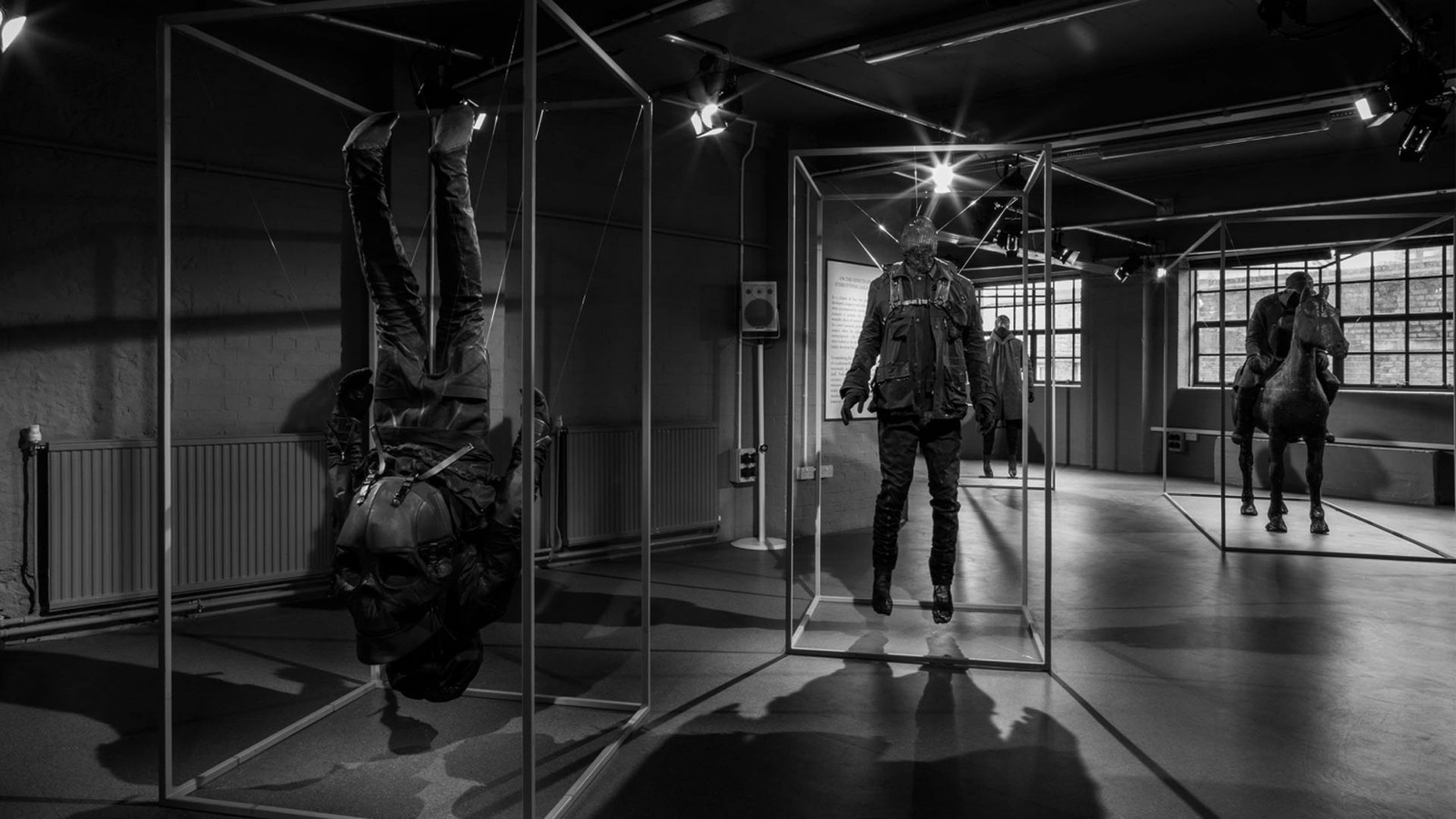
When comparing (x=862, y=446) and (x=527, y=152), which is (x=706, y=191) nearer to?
(x=862, y=446)

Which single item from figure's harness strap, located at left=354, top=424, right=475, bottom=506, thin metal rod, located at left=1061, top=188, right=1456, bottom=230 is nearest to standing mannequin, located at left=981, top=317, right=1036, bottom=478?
thin metal rod, located at left=1061, top=188, right=1456, bottom=230

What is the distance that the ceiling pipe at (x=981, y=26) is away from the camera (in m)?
4.61

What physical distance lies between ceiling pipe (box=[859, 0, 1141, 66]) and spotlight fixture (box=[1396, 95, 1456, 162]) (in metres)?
1.82

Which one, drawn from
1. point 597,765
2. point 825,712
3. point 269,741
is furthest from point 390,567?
point 825,712

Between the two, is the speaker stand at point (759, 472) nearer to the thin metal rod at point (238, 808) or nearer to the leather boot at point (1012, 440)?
the thin metal rod at point (238, 808)

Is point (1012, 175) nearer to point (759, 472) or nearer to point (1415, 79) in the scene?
point (1415, 79)

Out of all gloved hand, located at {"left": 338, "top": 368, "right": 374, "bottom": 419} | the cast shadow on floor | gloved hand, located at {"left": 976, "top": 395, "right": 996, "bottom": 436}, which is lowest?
the cast shadow on floor

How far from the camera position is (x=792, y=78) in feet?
20.5

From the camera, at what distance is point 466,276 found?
9.05 feet

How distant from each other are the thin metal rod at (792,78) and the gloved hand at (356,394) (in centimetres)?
272

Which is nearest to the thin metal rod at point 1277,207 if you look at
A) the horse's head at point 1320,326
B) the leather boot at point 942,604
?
the horse's head at point 1320,326

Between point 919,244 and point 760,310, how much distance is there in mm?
2919

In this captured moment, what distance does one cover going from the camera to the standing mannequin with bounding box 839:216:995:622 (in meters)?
4.28

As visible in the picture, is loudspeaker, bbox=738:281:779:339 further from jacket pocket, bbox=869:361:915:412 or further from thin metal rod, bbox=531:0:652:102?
thin metal rod, bbox=531:0:652:102
